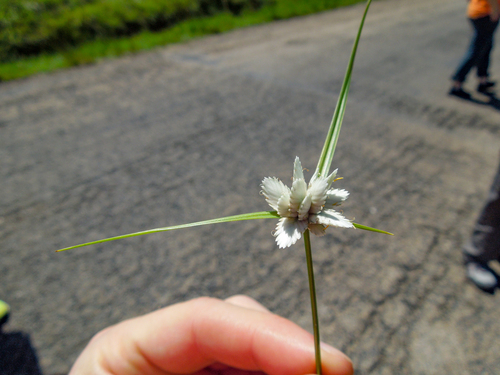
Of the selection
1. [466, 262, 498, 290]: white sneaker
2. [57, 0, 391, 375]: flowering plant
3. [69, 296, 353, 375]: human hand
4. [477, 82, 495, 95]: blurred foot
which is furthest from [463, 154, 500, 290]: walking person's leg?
[477, 82, 495, 95]: blurred foot

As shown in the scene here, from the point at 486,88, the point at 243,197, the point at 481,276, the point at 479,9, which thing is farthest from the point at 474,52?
the point at 243,197

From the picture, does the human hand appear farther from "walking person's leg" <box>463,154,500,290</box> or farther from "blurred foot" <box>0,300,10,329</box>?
"walking person's leg" <box>463,154,500,290</box>

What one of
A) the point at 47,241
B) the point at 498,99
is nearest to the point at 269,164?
the point at 47,241

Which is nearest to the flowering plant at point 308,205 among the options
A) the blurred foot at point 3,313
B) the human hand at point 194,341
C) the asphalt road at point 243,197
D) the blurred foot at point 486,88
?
the human hand at point 194,341

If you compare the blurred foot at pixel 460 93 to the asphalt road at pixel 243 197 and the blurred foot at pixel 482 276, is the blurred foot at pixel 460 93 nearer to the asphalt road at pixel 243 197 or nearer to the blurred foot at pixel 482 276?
the asphalt road at pixel 243 197

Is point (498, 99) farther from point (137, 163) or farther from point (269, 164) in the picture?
point (137, 163)

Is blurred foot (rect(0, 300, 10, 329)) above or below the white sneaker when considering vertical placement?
above
